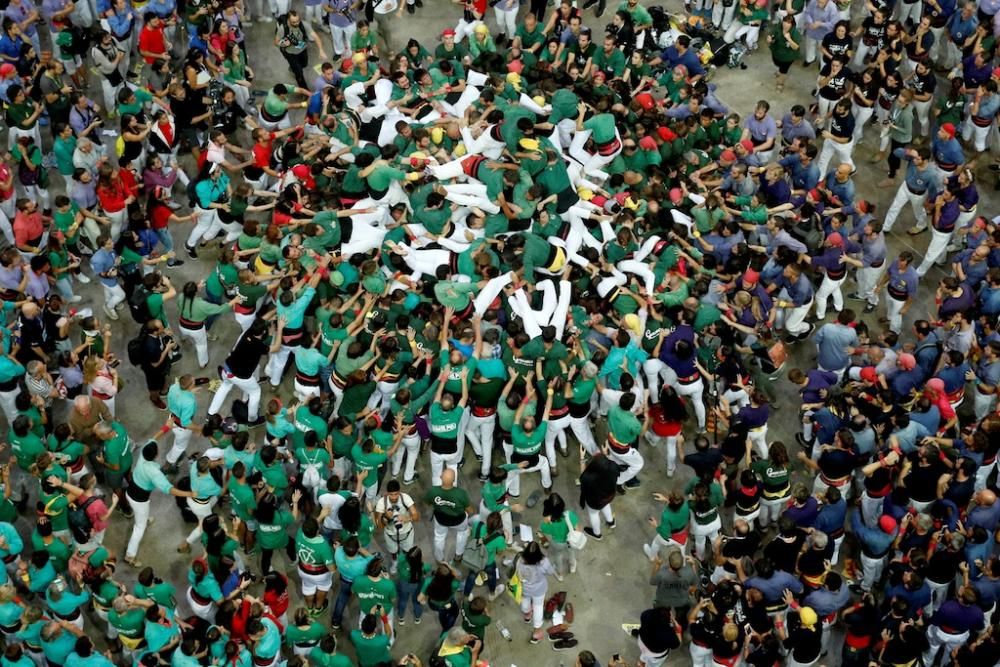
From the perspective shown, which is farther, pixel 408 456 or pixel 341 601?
pixel 408 456

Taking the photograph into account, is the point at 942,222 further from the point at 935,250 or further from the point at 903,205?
the point at 903,205

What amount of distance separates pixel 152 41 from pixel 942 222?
44.5 ft

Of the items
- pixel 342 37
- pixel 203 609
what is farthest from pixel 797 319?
pixel 342 37

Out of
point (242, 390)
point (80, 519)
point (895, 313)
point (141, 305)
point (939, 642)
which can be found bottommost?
point (939, 642)

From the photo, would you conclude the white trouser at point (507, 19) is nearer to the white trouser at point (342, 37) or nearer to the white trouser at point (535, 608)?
the white trouser at point (342, 37)

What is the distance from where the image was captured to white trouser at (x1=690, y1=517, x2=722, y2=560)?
18.0 m

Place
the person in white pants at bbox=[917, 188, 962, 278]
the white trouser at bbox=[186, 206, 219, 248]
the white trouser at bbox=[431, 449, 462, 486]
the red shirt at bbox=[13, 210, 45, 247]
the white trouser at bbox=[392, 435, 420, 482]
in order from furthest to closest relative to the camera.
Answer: the white trouser at bbox=[186, 206, 219, 248]
the person in white pants at bbox=[917, 188, 962, 278]
the red shirt at bbox=[13, 210, 45, 247]
the white trouser at bbox=[392, 435, 420, 482]
the white trouser at bbox=[431, 449, 462, 486]

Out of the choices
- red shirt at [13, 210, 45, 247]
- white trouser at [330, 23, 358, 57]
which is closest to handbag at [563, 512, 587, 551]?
red shirt at [13, 210, 45, 247]

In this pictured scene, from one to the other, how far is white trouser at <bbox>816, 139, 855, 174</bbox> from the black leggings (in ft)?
36.0

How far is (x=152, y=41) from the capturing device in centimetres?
2422

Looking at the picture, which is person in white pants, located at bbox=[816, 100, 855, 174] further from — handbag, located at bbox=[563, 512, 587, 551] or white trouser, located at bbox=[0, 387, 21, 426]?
white trouser, located at bbox=[0, 387, 21, 426]

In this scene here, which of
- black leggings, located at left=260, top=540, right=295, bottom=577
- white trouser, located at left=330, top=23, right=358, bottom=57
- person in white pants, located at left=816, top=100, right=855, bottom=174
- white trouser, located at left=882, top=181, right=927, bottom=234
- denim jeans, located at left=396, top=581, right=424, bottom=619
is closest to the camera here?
denim jeans, located at left=396, top=581, right=424, bottom=619

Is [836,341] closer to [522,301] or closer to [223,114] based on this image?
[522,301]

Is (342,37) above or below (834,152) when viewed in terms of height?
above
